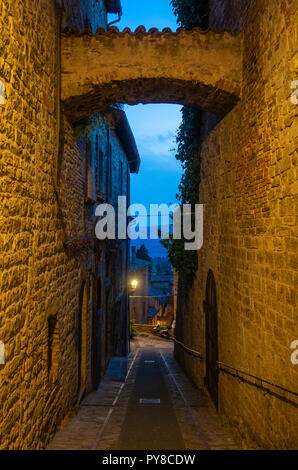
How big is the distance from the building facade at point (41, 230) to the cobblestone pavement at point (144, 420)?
1.24 ft

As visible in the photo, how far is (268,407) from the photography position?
4.33 m

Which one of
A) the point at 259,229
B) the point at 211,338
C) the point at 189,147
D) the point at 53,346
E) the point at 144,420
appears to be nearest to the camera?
the point at 259,229

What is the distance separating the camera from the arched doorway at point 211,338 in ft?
23.9

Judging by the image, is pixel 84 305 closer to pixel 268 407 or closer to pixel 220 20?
pixel 268 407

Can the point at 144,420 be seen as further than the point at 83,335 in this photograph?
No

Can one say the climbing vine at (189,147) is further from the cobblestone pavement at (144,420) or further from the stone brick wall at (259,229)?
the cobblestone pavement at (144,420)

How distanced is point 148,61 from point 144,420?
581 cm

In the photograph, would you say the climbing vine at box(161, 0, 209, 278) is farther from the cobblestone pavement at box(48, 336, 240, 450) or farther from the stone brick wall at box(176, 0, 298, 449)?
the cobblestone pavement at box(48, 336, 240, 450)

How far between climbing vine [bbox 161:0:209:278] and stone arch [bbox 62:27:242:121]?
122 inches

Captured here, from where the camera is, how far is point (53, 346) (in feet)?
17.5

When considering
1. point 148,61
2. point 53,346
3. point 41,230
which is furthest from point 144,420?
point 148,61

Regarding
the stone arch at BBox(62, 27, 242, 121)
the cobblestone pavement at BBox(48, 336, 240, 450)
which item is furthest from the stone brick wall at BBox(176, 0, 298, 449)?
the cobblestone pavement at BBox(48, 336, 240, 450)

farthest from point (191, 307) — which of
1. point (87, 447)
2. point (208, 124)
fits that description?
point (87, 447)

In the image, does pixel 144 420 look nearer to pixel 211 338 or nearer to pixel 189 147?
pixel 211 338
